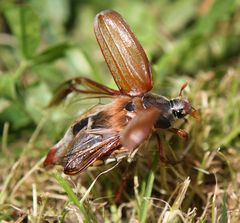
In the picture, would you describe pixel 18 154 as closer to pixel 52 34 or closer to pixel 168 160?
pixel 168 160

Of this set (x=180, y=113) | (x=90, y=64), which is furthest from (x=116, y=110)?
Result: (x=90, y=64)

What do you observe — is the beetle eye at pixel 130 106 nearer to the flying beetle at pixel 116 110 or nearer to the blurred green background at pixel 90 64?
the flying beetle at pixel 116 110

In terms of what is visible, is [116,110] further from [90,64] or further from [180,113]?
[90,64]

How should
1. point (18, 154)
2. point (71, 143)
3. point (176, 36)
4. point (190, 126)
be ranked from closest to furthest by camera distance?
1. point (71, 143)
2. point (190, 126)
3. point (18, 154)
4. point (176, 36)

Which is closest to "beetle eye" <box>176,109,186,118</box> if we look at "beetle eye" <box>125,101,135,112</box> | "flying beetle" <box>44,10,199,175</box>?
"flying beetle" <box>44,10,199,175</box>

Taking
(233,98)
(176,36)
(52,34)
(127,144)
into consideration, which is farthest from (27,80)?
(127,144)

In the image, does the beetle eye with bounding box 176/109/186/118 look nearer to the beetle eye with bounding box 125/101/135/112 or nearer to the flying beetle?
the flying beetle
